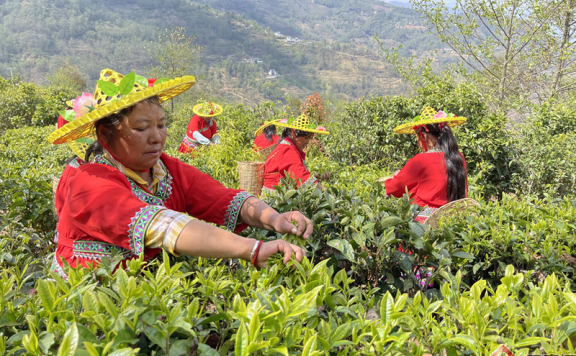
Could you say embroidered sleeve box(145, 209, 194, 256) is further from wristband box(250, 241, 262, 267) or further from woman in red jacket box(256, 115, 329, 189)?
woman in red jacket box(256, 115, 329, 189)

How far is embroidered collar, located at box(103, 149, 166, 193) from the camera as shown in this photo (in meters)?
1.78

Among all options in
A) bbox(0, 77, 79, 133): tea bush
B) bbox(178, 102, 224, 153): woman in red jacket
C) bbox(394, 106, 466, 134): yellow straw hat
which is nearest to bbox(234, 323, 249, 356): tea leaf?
bbox(394, 106, 466, 134): yellow straw hat

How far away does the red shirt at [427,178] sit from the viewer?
3539 millimetres

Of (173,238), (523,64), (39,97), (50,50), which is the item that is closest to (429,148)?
(173,238)

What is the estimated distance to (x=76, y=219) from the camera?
5.26ft

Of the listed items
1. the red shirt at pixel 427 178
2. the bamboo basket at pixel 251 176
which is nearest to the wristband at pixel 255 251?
the red shirt at pixel 427 178

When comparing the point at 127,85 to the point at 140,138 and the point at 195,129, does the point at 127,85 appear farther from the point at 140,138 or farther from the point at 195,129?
the point at 195,129

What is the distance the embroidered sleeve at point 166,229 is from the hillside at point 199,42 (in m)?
88.2

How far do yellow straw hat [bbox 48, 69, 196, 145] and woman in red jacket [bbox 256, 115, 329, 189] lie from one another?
97.7 inches

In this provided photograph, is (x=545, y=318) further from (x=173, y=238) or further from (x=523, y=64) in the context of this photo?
(x=523, y=64)

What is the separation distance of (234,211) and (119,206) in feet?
1.89

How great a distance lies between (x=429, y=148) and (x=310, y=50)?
478 ft

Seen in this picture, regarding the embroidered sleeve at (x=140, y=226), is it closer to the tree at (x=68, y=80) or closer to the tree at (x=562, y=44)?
the tree at (x=562, y=44)

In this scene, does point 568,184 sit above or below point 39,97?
above
